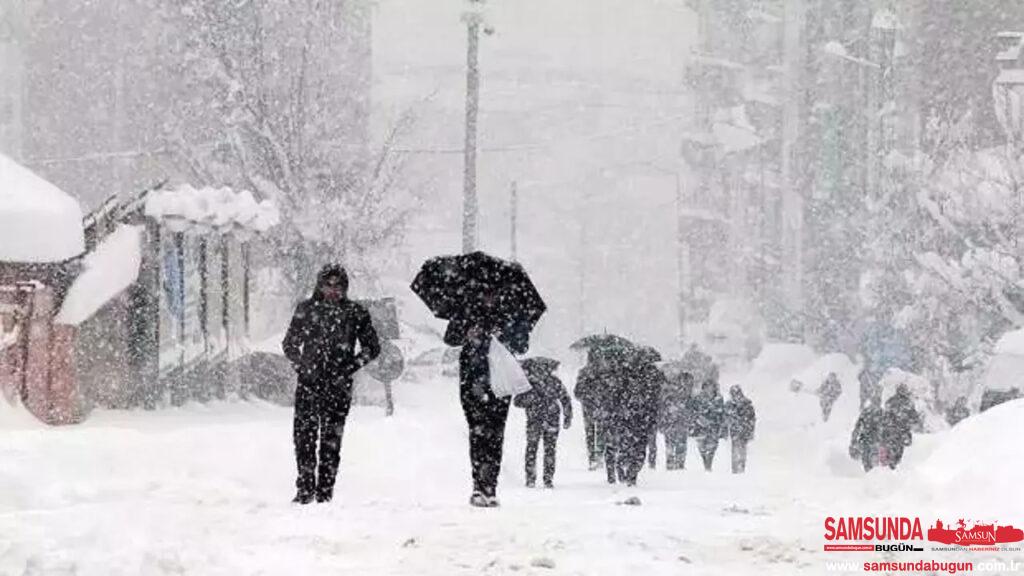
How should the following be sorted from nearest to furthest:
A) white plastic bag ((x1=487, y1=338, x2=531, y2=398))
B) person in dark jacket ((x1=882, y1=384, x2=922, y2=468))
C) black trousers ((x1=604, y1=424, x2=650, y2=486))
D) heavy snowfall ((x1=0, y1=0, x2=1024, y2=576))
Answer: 1. heavy snowfall ((x1=0, y1=0, x2=1024, y2=576))
2. white plastic bag ((x1=487, y1=338, x2=531, y2=398))
3. black trousers ((x1=604, y1=424, x2=650, y2=486))
4. person in dark jacket ((x1=882, y1=384, x2=922, y2=468))

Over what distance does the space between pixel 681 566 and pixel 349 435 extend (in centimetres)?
923

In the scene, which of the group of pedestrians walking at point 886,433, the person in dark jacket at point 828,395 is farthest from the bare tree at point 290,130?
the group of pedestrians walking at point 886,433

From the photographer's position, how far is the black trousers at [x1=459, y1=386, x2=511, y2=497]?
31.5 ft

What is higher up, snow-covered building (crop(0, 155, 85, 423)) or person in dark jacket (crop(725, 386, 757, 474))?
snow-covered building (crop(0, 155, 85, 423))

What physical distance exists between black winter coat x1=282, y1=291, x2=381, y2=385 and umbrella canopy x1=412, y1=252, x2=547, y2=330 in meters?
0.44

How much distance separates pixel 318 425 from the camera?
9.90 meters

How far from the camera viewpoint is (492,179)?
103m

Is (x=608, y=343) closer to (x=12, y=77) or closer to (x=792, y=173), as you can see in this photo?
(x=12, y=77)

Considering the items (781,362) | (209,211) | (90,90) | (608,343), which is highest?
(90,90)

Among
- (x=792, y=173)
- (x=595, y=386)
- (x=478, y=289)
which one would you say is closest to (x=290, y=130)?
(x=595, y=386)

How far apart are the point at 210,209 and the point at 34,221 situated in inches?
117

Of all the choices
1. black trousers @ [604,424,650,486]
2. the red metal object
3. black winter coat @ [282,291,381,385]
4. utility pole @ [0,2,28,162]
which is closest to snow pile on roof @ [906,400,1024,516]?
black trousers @ [604,424,650,486]

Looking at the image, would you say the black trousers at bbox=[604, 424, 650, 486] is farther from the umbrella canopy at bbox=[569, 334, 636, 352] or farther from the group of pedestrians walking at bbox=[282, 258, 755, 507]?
the group of pedestrians walking at bbox=[282, 258, 755, 507]

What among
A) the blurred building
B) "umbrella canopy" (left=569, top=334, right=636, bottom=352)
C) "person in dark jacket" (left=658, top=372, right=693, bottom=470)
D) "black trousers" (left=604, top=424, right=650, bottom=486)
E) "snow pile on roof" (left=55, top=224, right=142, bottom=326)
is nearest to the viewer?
"black trousers" (left=604, top=424, right=650, bottom=486)
